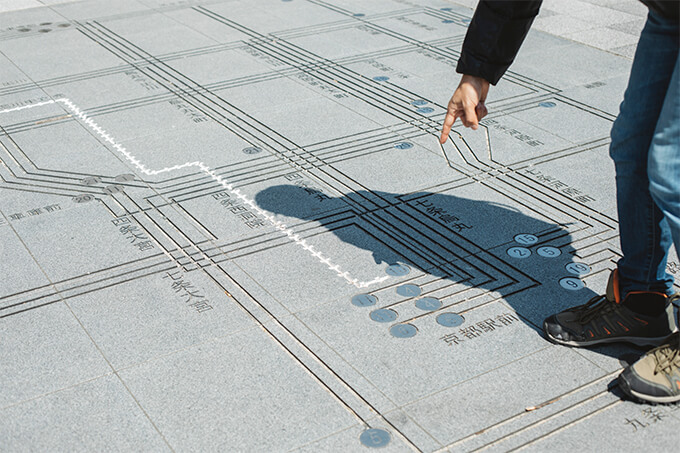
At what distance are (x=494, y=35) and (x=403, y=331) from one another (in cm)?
105

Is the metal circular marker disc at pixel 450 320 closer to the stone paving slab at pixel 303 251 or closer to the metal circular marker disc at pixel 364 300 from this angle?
the stone paving slab at pixel 303 251

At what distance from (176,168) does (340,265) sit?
1.29 metres

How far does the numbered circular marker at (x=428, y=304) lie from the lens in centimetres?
289

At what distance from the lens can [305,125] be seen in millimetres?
4527

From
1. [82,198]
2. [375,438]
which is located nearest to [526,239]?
[375,438]

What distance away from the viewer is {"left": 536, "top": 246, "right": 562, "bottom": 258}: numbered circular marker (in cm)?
320

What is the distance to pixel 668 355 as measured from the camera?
243 centimetres

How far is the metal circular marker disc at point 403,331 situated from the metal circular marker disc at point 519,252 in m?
0.66

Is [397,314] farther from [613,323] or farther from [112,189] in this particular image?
[112,189]

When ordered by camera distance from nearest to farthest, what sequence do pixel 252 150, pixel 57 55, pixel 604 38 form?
pixel 252 150, pixel 57 55, pixel 604 38

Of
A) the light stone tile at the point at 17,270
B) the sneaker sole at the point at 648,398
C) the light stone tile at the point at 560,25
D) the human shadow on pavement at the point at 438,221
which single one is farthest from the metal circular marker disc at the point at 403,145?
the light stone tile at the point at 560,25

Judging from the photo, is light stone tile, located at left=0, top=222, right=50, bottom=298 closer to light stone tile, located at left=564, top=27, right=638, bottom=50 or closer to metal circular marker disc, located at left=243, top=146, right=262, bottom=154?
metal circular marker disc, located at left=243, top=146, right=262, bottom=154

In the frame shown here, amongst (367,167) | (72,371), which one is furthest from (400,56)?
(72,371)

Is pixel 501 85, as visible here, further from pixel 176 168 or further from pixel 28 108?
pixel 28 108
